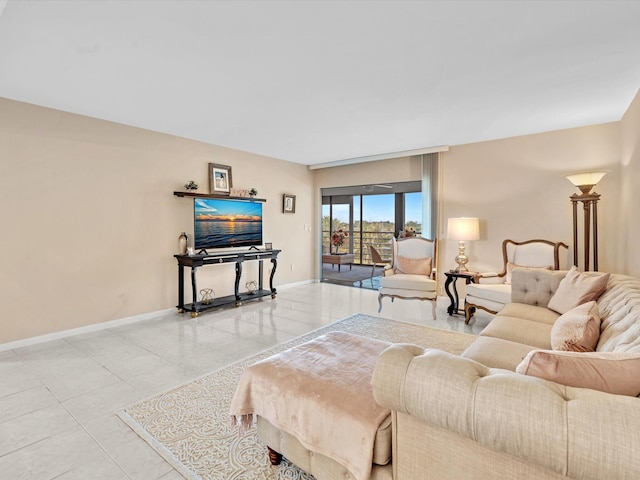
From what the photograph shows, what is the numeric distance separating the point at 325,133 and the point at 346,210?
404 cm

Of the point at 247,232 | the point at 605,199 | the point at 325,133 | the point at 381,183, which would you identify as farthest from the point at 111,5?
the point at 605,199

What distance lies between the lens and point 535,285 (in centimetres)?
317

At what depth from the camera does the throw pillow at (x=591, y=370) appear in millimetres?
1013

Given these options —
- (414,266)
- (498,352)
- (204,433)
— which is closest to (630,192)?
(414,266)

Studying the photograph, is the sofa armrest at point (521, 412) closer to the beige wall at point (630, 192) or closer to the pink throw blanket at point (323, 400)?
the pink throw blanket at point (323, 400)

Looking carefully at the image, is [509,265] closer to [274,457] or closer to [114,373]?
[274,457]

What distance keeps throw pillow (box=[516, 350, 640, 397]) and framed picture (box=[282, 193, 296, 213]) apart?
5495mm

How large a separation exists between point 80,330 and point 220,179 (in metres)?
2.74

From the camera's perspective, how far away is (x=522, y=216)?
15.3ft

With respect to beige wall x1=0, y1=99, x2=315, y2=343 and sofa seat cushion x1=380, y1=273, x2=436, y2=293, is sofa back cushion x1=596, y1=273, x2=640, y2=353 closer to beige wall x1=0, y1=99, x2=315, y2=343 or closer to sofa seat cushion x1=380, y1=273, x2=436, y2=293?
sofa seat cushion x1=380, y1=273, x2=436, y2=293

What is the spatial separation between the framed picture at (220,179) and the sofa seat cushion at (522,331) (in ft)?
13.7

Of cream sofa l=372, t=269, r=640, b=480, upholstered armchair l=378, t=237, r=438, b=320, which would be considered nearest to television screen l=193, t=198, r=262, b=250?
upholstered armchair l=378, t=237, r=438, b=320

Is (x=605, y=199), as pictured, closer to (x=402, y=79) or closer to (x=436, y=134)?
(x=436, y=134)

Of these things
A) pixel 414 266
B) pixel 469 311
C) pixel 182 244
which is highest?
pixel 182 244
